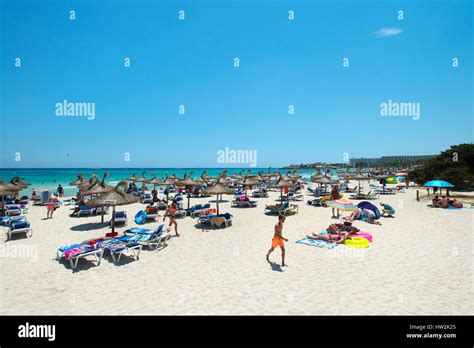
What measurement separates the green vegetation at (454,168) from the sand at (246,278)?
16.7m

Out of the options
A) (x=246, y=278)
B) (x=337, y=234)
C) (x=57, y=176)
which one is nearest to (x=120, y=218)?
(x=246, y=278)

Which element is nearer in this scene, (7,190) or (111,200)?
(111,200)

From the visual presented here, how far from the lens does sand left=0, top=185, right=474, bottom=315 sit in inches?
189

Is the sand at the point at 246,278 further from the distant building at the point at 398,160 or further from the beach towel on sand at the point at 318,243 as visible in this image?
the distant building at the point at 398,160

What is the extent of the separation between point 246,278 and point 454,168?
27077 millimetres

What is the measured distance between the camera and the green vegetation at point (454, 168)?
22797 mm

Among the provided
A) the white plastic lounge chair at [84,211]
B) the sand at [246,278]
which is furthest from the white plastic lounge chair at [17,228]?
the white plastic lounge chair at [84,211]

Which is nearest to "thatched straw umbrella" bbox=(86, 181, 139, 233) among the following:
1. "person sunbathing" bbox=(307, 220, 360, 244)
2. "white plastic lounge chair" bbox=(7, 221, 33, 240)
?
"white plastic lounge chair" bbox=(7, 221, 33, 240)

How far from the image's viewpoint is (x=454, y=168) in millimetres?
23156

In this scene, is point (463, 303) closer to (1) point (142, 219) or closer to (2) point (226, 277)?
(2) point (226, 277)

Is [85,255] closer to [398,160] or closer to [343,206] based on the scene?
[343,206]
